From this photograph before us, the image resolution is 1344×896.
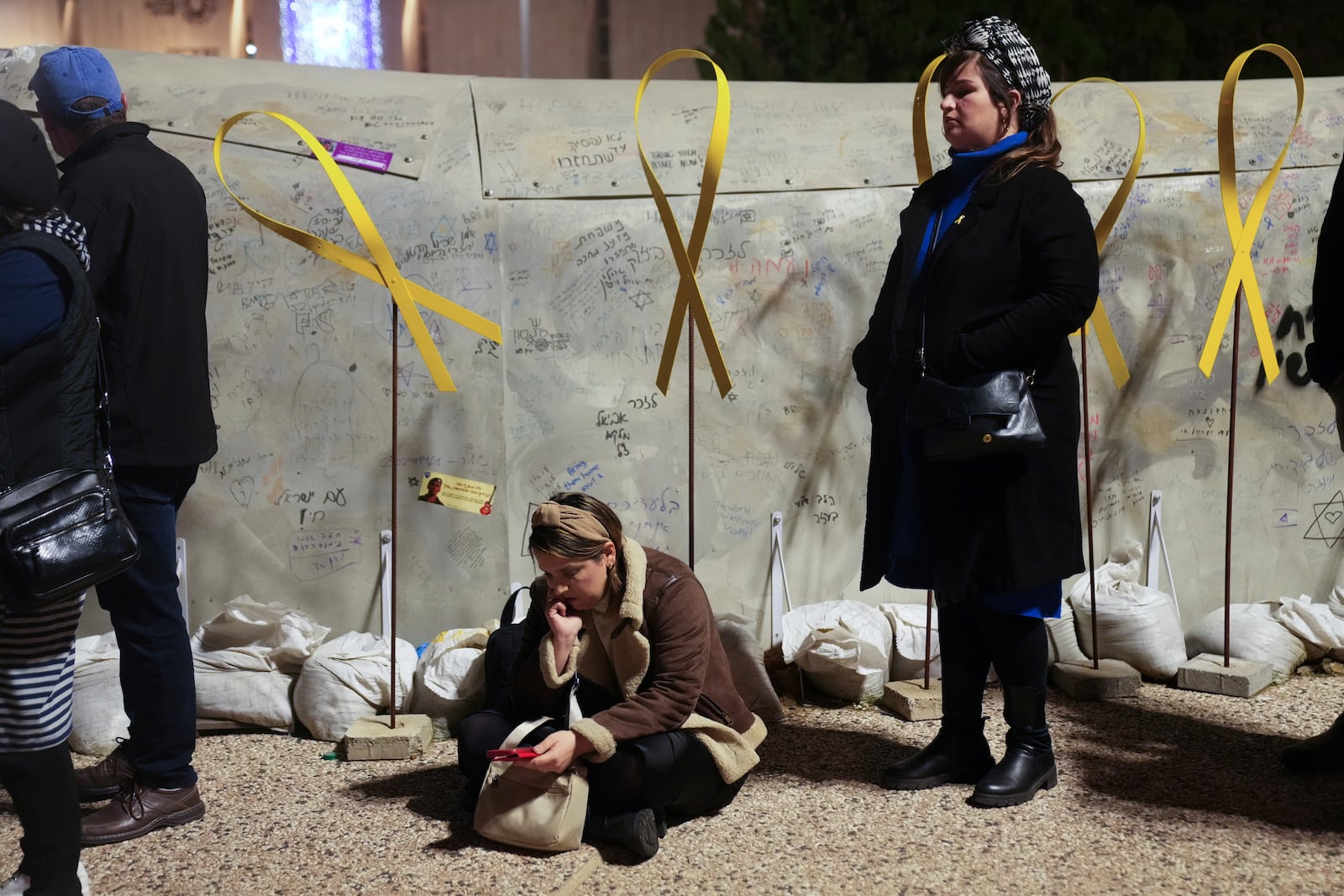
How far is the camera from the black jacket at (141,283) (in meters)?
2.77

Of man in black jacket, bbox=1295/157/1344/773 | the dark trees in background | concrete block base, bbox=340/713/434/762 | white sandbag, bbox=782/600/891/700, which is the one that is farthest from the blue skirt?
the dark trees in background

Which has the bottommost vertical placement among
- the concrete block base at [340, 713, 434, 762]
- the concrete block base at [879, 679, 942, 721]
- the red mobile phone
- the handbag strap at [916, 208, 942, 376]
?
the concrete block base at [340, 713, 434, 762]

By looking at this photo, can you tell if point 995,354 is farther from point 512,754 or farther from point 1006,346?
point 512,754

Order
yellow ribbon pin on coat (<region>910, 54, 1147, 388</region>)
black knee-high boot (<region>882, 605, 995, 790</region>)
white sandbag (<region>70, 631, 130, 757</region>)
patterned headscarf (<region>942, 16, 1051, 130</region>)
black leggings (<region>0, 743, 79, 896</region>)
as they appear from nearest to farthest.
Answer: black leggings (<region>0, 743, 79, 896</region>)
patterned headscarf (<region>942, 16, 1051, 130</region>)
black knee-high boot (<region>882, 605, 995, 790</region>)
yellow ribbon pin on coat (<region>910, 54, 1147, 388</region>)
white sandbag (<region>70, 631, 130, 757</region>)

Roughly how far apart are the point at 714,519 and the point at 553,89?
1599mm

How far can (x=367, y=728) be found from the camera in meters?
3.58

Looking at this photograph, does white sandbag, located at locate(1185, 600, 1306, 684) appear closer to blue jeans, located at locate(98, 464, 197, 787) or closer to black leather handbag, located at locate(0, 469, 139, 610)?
blue jeans, located at locate(98, 464, 197, 787)

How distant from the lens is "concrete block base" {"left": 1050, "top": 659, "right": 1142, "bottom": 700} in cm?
395

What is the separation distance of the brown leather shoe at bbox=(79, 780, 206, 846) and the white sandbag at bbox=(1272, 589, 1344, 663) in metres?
3.45

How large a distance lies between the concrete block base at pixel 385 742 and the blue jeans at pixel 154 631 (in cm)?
60

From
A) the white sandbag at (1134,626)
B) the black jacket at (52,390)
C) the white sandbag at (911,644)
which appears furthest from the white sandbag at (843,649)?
the black jacket at (52,390)

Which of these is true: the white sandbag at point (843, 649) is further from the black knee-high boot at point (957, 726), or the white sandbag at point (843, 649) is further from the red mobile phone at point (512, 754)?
the red mobile phone at point (512, 754)

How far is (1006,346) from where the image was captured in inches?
109

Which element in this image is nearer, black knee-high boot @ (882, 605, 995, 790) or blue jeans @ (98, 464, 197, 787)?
blue jeans @ (98, 464, 197, 787)
